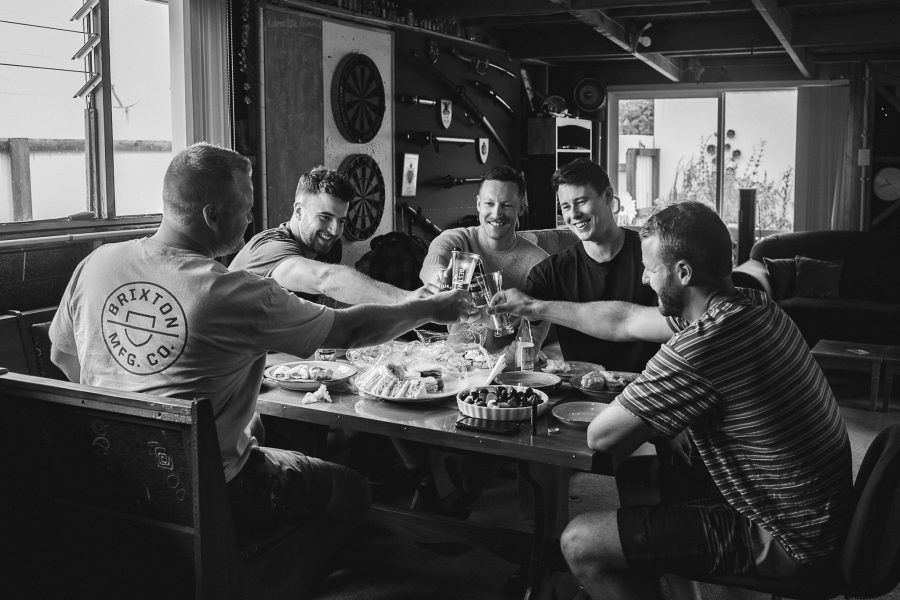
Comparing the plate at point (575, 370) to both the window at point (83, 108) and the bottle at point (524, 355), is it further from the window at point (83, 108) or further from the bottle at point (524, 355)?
the window at point (83, 108)

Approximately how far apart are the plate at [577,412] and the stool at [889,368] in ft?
12.8

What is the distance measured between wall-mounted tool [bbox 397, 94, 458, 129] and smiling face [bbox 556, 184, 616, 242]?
11.2 ft

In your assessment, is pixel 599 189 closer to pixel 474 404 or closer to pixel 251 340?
pixel 474 404

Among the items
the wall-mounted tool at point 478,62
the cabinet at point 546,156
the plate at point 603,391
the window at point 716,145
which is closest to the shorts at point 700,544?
the plate at point 603,391

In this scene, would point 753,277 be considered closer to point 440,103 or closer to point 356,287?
point 440,103

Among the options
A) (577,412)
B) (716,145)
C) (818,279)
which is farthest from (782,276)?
(577,412)

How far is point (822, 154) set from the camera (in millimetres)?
9562

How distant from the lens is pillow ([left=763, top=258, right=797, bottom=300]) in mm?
7155

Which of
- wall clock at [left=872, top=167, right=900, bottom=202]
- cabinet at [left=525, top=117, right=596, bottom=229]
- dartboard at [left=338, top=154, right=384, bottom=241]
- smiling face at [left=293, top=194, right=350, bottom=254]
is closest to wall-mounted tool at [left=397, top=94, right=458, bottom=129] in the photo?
dartboard at [left=338, top=154, right=384, bottom=241]

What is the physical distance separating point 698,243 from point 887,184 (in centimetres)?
839

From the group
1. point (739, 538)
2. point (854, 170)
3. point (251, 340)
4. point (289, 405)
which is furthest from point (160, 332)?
point (854, 170)

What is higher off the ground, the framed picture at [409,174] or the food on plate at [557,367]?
the framed picture at [409,174]

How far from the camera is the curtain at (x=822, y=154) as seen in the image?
31.0 feet

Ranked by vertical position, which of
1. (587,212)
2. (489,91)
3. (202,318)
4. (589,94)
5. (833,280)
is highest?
(589,94)
